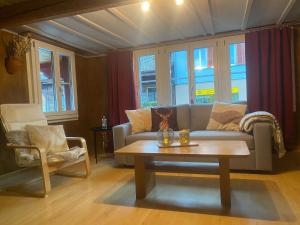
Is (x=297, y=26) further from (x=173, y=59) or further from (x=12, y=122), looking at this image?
(x=12, y=122)

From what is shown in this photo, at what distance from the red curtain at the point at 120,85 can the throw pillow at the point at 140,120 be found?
2.26ft

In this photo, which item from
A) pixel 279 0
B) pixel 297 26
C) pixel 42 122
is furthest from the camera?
pixel 297 26

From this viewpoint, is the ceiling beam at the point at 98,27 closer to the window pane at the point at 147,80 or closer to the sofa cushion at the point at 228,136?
the window pane at the point at 147,80

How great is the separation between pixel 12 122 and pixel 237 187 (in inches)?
106

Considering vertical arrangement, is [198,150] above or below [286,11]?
below

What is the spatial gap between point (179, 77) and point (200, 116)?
101cm

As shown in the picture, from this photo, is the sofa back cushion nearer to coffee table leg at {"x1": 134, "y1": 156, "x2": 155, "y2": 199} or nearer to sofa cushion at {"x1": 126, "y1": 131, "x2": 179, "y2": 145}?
sofa cushion at {"x1": 126, "y1": 131, "x2": 179, "y2": 145}

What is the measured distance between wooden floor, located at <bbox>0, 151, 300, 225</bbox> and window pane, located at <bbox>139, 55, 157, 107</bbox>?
1.90 metres

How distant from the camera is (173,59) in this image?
4426 millimetres

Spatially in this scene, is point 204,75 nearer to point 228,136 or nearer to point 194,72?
point 194,72

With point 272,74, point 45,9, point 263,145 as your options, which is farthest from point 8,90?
point 272,74

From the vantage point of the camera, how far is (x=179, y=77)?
175 inches

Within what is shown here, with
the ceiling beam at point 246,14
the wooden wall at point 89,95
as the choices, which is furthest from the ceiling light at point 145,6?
the wooden wall at point 89,95

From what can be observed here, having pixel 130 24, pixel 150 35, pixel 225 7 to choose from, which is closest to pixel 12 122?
pixel 130 24
